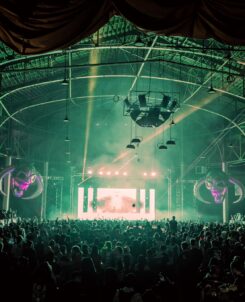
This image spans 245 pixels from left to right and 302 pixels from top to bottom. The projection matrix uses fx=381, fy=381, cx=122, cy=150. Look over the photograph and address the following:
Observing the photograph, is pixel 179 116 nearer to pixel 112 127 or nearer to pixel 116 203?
pixel 112 127

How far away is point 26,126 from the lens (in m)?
26.6

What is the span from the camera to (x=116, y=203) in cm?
2934

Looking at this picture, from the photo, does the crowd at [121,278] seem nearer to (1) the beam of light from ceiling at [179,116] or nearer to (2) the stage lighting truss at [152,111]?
(2) the stage lighting truss at [152,111]

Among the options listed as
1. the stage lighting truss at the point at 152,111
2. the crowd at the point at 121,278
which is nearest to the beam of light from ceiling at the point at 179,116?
the stage lighting truss at the point at 152,111

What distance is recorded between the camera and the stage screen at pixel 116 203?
28.8m

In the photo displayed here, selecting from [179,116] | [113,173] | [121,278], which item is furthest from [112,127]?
[121,278]

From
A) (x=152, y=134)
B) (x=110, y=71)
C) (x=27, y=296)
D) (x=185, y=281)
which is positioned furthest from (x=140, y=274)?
(x=152, y=134)

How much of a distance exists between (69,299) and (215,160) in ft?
82.3

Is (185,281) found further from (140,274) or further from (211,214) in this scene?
(211,214)

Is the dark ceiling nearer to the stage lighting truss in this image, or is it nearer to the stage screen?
the stage screen

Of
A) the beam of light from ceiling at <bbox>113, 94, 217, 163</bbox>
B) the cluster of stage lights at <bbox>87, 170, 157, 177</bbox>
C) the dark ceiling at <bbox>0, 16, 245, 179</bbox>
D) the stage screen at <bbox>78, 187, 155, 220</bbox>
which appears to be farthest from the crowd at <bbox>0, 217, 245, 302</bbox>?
the stage screen at <bbox>78, 187, 155, 220</bbox>

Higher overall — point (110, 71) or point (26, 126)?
point (110, 71)

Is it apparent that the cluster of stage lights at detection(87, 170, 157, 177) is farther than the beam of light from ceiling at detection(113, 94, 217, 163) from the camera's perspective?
Yes

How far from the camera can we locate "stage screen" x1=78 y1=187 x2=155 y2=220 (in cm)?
2878
